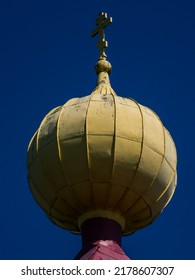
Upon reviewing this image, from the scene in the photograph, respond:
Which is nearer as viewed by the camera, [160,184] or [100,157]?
[100,157]

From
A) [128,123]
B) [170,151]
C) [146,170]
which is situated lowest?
[146,170]

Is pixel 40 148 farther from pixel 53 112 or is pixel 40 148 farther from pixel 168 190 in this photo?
pixel 168 190

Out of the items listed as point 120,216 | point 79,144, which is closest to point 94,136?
point 79,144

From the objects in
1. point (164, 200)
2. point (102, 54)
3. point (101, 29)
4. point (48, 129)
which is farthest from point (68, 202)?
point (101, 29)

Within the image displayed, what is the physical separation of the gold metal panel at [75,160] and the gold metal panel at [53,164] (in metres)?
0.11

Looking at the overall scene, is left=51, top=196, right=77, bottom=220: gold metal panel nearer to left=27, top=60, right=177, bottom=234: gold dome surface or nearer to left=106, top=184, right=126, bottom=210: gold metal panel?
left=27, top=60, right=177, bottom=234: gold dome surface

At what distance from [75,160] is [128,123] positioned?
1082 millimetres

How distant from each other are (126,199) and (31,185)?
177cm

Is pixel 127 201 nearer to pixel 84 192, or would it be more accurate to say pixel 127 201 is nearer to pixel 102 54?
pixel 84 192

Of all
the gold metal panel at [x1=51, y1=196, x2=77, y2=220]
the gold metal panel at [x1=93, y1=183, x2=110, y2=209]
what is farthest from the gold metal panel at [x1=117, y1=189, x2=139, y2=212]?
the gold metal panel at [x1=51, y1=196, x2=77, y2=220]

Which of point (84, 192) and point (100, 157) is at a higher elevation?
point (100, 157)

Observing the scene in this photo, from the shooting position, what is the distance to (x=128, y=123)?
19344 mm

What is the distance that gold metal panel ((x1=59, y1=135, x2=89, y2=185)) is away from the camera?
1908 centimetres

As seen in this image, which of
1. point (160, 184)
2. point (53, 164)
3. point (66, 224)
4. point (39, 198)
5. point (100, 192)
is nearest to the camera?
point (100, 192)
